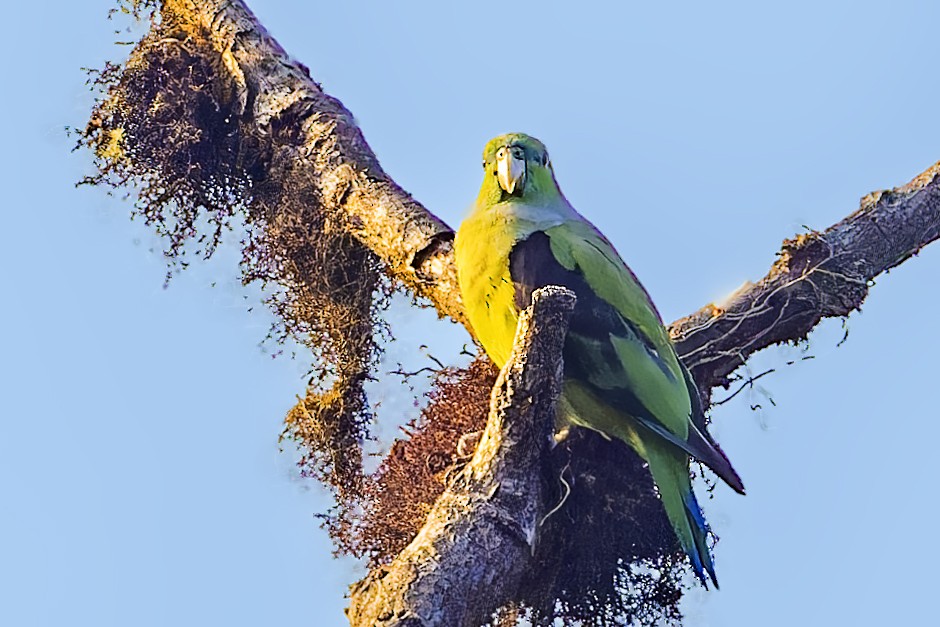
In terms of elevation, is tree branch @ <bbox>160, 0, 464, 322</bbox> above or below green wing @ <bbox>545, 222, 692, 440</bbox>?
above

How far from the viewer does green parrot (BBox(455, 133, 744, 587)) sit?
3.10 m

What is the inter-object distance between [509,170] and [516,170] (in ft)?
0.07

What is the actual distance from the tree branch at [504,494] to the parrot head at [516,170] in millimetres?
804

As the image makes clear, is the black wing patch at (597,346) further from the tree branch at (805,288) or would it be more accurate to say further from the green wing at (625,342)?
the tree branch at (805,288)

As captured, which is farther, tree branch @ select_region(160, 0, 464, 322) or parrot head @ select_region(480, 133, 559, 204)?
tree branch @ select_region(160, 0, 464, 322)

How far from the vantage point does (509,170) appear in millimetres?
3492

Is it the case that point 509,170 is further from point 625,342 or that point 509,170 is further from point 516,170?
point 625,342

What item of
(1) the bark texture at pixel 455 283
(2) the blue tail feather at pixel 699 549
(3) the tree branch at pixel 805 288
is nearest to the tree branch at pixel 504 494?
(1) the bark texture at pixel 455 283

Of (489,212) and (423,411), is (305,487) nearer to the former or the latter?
(423,411)

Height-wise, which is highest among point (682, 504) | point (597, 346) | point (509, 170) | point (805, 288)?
point (509, 170)

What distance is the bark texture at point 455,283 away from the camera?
261 cm

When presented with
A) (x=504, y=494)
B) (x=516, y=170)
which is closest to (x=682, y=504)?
(x=504, y=494)

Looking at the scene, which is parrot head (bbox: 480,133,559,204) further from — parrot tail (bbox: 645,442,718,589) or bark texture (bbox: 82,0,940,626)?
parrot tail (bbox: 645,442,718,589)

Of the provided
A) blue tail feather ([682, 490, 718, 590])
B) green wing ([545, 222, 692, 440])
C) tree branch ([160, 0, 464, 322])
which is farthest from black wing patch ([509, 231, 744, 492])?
tree branch ([160, 0, 464, 322])
